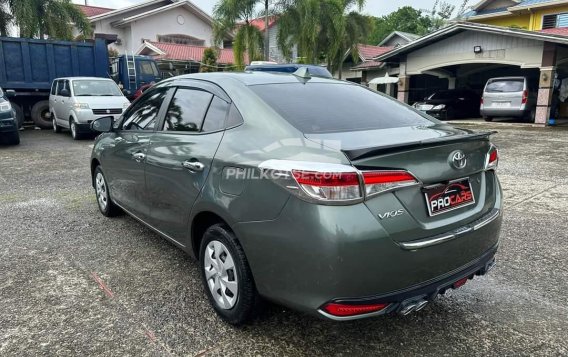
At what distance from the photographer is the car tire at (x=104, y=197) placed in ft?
14.9

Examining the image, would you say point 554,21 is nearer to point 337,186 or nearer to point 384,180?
point 384,180

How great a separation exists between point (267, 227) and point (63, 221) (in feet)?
11.1

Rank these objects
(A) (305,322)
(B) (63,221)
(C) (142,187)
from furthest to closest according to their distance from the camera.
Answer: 1. (B) (63,221)
2. (C) (142,187)
3. (A) (305,322)

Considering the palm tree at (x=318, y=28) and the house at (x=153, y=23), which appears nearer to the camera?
the palm tree at (x=318, y=28)

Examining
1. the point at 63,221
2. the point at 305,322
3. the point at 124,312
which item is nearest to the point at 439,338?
the point at 305,322

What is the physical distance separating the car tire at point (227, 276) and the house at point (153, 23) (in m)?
27.1

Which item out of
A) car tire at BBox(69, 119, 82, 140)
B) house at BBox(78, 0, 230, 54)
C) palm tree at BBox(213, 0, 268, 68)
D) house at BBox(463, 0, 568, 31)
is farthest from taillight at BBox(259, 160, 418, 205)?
house at BBox(78, 0, 230, 54)

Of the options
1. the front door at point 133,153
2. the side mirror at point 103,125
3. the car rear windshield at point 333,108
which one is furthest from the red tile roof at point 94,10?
the car rear windshield at point 333,108

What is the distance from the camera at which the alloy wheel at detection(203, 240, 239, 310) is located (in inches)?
99.3

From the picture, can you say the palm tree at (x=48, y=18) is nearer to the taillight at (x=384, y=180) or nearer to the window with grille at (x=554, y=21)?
the taillight at (x=384, y=180)

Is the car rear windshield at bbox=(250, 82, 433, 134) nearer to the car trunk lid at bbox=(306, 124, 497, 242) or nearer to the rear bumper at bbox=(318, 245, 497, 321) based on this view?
the car trunk lid at bbox=(306, 124, 497, 242)

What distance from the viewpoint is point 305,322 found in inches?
106

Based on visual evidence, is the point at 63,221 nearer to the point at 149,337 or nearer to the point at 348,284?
the point at 149,337

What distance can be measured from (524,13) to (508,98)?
11.8 m
